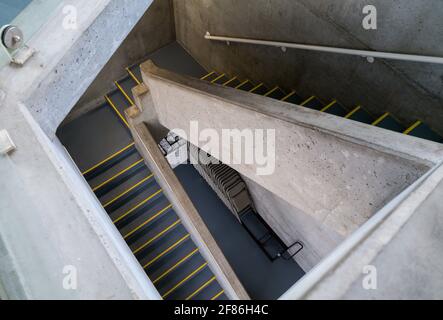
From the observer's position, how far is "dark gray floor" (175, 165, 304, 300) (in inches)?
254

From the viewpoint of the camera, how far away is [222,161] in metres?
3.95

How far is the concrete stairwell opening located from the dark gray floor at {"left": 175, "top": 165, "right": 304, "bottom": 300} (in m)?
0.02

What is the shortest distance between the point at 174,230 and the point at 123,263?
3.95 meters

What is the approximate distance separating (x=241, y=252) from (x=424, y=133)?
4376 mm

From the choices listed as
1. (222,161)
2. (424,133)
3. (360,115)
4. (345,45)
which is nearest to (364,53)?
(345,45)

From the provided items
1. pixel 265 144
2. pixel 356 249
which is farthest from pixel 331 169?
pixel 356 249

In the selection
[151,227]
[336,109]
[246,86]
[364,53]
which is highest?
[246,86]

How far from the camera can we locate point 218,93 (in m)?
3.79

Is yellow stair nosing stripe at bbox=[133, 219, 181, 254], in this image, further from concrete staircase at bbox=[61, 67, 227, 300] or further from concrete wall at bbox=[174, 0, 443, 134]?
concrete wall at bbox=[174, 0, 443, 134]

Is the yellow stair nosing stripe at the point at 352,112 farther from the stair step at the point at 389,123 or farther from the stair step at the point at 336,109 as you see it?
the stair step at the point at 389,123

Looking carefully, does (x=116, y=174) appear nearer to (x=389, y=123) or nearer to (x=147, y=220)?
(x=147, y=220)

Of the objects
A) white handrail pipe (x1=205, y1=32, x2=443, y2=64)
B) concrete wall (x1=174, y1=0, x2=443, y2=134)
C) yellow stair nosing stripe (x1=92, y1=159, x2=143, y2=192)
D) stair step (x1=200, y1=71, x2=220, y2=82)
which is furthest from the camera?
stair step (x1=200, y1=71, x2=220, y2=82)

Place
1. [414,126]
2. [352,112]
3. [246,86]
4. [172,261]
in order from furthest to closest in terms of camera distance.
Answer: [246,86] → [172,261] → [352,112] → [414,126]

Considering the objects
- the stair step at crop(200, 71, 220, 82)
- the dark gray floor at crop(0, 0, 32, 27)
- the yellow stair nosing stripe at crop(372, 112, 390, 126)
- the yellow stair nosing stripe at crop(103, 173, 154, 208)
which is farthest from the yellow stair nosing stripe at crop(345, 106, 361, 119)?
the stair step at crop(200, 71, 220, 82)
